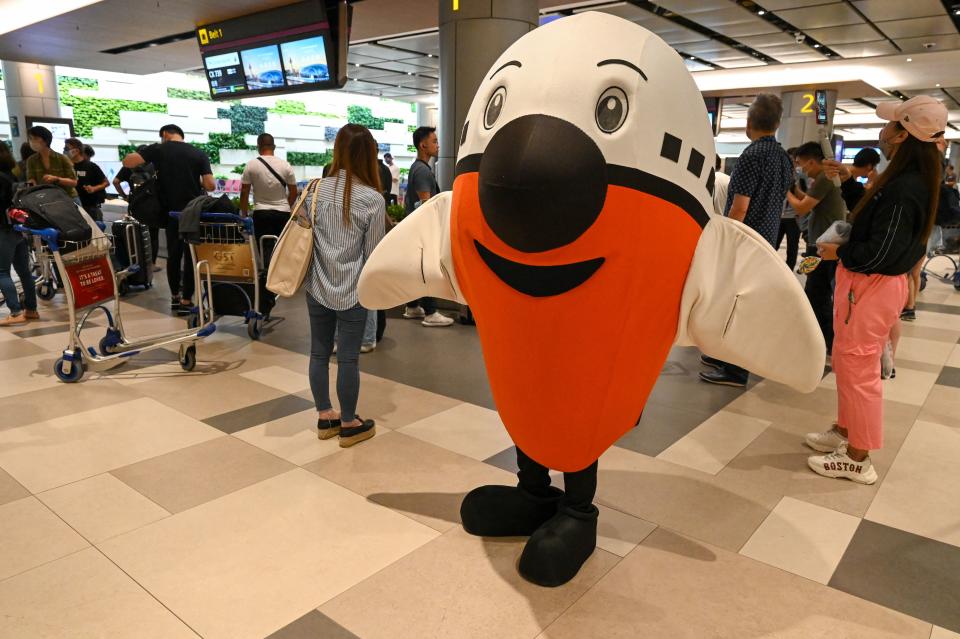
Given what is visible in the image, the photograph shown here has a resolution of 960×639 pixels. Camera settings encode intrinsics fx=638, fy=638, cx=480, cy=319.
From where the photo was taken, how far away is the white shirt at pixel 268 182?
220 inches

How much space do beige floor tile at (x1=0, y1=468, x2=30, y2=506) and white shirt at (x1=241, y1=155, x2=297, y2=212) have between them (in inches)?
131

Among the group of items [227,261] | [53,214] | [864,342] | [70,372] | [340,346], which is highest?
[53,214]

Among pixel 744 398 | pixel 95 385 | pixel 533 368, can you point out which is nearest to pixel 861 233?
pixel 744 398

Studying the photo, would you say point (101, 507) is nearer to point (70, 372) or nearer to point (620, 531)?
point (70, 372)

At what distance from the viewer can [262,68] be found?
762 centimetres

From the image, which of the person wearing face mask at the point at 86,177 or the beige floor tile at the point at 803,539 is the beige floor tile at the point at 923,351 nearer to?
the beige floor tile at the point at 803,539

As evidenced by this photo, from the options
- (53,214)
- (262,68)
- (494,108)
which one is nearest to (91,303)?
(53,214)

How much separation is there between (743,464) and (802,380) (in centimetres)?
150

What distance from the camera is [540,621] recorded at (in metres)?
1.99

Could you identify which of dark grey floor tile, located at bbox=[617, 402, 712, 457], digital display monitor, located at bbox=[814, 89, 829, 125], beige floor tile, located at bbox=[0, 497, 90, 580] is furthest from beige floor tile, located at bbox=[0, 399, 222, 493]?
digital display monitor, located at bbox=[814, 89, 829, 125]

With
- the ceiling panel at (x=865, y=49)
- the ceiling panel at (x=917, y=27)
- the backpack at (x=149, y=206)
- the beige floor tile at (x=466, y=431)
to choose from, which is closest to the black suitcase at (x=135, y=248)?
the backpack at (x=149, y=206)

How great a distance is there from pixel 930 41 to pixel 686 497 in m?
9.98

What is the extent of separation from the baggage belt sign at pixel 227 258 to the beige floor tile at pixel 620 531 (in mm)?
3435

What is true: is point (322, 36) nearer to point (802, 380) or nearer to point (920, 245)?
point (920, 245)
